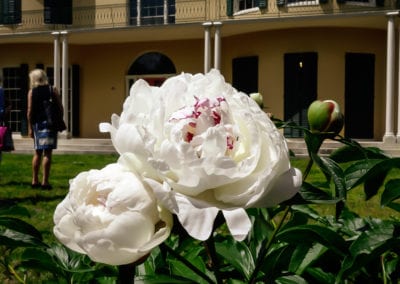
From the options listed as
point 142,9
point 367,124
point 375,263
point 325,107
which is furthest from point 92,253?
point 142,9

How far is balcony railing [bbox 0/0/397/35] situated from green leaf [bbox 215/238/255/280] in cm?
1362

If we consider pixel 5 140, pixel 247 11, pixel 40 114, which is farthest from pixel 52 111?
pixel 247 11

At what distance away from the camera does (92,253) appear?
0.62m

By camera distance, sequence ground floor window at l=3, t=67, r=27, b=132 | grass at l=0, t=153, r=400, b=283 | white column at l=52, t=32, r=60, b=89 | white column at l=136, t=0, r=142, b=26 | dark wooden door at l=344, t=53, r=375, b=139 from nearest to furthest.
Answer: grass at l=0, t=153, r=400, b=283
dark wooden door at l=344, t=53, r=375, b=139
white column at l=52, t=32, r=60, b=89
white column at l=136, t=0, r=142, b=26
ground floor window at l=3, t=67, r=27, b=132

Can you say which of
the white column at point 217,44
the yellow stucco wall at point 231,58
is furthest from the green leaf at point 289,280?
the white column at point 217,44

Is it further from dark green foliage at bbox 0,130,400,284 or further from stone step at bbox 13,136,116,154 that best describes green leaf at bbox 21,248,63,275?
stone step at bbox 13,136,116,154

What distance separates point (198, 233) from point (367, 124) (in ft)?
47.6

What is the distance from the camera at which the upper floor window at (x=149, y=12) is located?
16734 mm

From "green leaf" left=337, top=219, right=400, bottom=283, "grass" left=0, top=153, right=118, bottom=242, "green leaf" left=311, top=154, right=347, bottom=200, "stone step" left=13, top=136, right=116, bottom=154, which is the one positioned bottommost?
"stone step" left=13, top=136, right=116, bottom=154

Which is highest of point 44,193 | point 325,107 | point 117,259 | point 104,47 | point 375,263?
point 104,47

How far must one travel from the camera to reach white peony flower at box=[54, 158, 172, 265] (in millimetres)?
614

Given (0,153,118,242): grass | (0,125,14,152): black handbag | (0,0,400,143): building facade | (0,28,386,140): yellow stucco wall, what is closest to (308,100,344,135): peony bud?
(0,153,118,242): grass

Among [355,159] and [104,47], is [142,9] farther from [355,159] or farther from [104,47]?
[355,159]

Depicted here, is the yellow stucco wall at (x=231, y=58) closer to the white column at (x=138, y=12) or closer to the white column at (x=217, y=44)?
the white column at (x=138, y=12)
